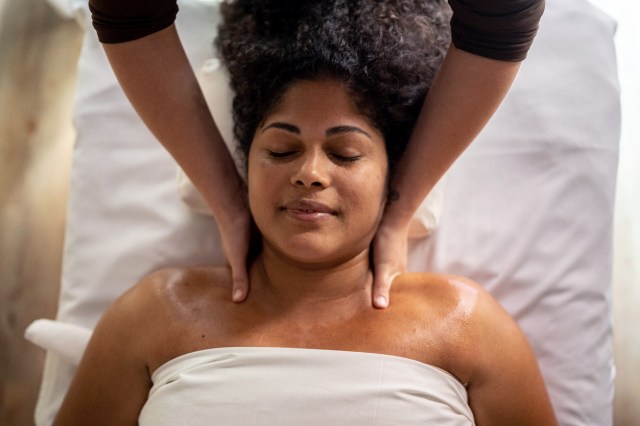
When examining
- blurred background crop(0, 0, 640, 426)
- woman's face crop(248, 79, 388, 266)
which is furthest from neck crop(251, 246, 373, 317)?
blurred background crop(0, 0, 640, 426)

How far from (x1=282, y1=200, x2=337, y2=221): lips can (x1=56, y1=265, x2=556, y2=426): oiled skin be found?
0.23 meters

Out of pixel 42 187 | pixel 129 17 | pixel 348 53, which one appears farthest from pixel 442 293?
pixel 42 187

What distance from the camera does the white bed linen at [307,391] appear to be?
50.3 inches

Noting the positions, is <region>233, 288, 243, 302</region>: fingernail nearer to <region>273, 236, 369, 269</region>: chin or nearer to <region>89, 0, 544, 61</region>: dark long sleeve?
<region>273, 236, 369, 269</region>: chin

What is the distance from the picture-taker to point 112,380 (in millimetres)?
1430

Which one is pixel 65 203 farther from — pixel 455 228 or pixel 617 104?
pixel 617 104

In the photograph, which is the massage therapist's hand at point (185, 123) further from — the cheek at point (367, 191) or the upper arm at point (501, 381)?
the upper arm at point (501, 381)

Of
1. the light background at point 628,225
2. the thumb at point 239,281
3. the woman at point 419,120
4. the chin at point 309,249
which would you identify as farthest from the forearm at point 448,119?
the light background at point 628,225

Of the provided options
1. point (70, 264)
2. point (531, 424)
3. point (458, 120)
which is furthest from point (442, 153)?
point (70, 264)

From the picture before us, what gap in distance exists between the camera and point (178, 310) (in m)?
1.43

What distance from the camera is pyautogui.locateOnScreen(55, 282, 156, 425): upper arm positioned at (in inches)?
56.2

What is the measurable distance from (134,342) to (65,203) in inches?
24.2

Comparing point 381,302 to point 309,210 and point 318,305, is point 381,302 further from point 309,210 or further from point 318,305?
point 309,210

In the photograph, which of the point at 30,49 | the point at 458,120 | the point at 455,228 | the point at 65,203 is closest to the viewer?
the point at 458,120
